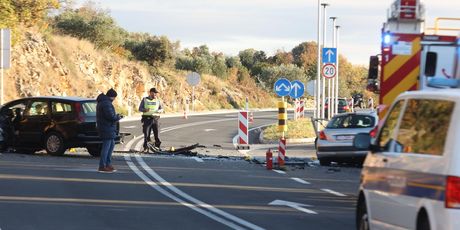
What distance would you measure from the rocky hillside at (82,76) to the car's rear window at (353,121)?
27.0 meters

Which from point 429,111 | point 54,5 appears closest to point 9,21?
point 54,5

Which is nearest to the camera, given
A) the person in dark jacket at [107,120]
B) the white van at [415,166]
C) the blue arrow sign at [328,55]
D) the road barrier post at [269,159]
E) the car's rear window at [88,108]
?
the white van at [415,166]

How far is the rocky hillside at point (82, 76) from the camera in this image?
1875 inches

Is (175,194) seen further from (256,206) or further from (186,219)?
(186,219)

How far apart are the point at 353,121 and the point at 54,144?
25.9ft

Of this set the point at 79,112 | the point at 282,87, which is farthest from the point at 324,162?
the point at 282,87

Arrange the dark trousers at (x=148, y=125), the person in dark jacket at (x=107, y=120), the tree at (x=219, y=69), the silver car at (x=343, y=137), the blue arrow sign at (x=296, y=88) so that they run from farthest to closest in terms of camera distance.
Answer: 1. the tree at (x=219, y=69)
2. the blue arrow sign at (x=296, y=88)
3. the dark trousers at (x=148, y=125)
4. the silver car at (x=343, y=137)
5. the person in dark jacket at (x=107, y=120)

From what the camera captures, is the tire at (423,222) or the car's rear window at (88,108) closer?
the tire at (423,222)

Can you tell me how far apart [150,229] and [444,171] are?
4.93 m

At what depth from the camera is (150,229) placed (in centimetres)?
1062

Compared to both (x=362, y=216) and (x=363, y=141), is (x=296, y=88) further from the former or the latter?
(x=363, y=141)

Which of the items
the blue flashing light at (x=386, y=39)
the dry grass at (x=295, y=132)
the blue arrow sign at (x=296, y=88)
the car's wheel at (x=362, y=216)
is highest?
the blue flashing light at (x=386, y=39)

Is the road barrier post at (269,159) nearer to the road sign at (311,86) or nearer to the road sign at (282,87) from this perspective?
the road sign at (282,87)

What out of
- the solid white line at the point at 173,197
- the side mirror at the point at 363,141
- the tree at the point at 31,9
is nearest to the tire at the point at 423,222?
the side mirror at the point at 363,141
